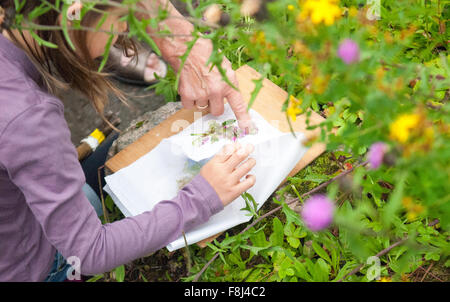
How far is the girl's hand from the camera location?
1039 mm

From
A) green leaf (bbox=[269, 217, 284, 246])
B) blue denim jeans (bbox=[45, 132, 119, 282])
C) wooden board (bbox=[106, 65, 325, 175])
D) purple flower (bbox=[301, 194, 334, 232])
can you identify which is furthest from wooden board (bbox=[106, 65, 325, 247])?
purple flower (bbox=[301, 194, 334, 232])

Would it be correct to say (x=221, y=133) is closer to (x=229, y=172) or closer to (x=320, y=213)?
(x=229, y=172)

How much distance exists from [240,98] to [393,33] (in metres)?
0.60

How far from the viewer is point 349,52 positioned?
47cm

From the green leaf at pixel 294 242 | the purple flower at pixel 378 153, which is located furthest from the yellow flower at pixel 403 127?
the green leaf at pixel 294 242

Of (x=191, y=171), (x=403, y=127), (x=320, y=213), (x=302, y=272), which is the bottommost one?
(x=302, y=272)

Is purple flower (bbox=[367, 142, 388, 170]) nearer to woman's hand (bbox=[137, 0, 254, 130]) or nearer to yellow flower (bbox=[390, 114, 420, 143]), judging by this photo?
yellow flower (bbox=[390, 114, 420, 143])

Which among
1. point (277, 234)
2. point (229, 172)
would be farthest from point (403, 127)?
point (277, 234)

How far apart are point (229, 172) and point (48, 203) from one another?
0.44 metres

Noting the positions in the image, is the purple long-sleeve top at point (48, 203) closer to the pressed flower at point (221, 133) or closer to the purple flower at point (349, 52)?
the pressed flower at point (221, 133)

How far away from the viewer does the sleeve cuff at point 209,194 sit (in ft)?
3.39

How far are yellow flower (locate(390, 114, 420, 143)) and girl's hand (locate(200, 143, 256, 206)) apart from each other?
2.04 feet
